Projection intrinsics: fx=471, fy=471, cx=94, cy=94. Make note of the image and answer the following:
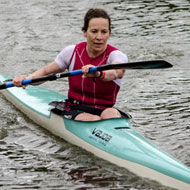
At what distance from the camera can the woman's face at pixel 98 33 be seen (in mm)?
4648

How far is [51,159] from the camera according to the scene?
471 cm

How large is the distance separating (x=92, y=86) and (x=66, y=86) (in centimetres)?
275

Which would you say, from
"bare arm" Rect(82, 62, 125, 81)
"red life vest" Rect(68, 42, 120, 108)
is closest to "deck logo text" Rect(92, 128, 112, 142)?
"red life vest" Rect(68, 42, 120, 108)

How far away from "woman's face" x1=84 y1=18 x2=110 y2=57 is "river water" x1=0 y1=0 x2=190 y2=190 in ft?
3.55

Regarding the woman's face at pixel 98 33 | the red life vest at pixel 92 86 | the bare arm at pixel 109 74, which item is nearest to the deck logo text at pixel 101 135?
the red life vest at pixel 92 86

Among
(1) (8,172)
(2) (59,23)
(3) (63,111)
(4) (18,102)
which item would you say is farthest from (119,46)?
(1) (8,172)

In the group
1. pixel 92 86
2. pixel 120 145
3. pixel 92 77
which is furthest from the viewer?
pixel 92 86

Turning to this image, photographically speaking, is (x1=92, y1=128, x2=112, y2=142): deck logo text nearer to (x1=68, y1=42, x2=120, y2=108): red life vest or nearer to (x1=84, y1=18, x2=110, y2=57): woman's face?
(x1=68, y1=42, x2=120, y2=108): red life vest

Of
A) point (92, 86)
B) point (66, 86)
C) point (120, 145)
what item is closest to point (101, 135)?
point (120, 145)

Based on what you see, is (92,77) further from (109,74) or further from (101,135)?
(101,135)

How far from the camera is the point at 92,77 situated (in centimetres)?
468

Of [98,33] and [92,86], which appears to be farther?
[92,86]

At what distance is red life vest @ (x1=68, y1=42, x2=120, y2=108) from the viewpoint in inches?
188

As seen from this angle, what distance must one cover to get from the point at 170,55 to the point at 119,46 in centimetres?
126
